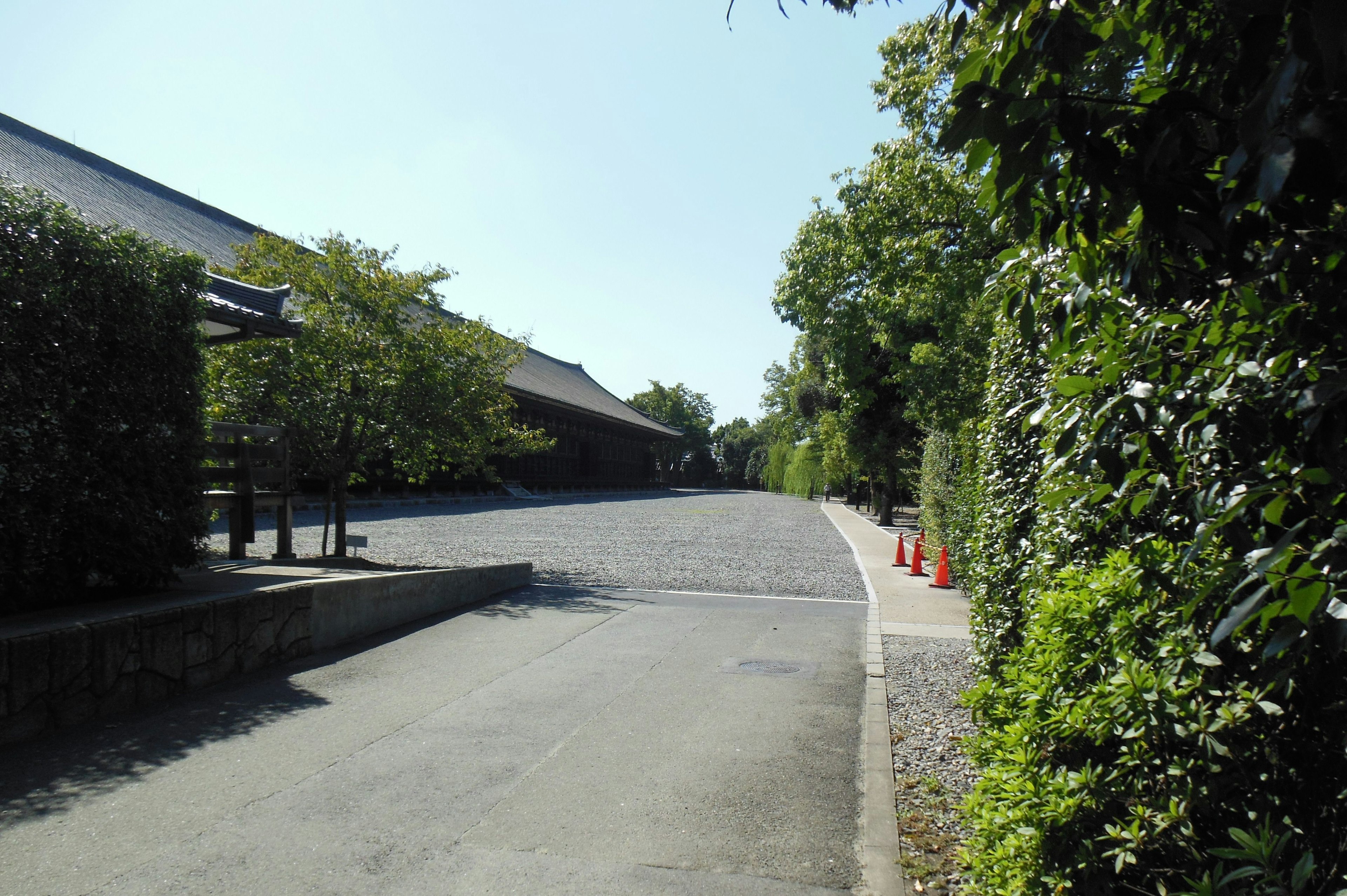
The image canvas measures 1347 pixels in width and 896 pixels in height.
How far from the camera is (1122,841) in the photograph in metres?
2.55

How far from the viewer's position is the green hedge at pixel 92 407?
5.82 meters

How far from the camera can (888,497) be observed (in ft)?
101

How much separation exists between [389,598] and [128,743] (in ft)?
13.0

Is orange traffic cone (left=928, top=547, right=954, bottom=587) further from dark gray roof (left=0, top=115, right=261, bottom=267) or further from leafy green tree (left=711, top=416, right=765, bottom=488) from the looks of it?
leafy green tree (left=711, top=416, right=765, bottom=488)

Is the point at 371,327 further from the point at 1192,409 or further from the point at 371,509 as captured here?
the point at 371,509

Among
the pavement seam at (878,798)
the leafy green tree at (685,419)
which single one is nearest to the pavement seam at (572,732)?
the pavement seam at (878,798)

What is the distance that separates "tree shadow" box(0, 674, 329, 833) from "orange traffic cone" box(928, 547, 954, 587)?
9449 millimetres

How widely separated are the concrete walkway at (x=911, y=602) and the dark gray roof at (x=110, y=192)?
17392 millimetres

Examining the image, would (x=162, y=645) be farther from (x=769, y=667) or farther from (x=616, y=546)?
Result: (x=616, y=546)

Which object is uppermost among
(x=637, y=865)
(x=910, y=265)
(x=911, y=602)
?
(x=910, y=265)

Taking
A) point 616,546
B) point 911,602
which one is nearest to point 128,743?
point 911,602

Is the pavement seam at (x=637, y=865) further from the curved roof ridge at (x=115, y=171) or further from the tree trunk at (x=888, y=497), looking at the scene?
the tree trunk at (x=888, y=497)

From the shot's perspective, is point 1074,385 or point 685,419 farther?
point 685,419

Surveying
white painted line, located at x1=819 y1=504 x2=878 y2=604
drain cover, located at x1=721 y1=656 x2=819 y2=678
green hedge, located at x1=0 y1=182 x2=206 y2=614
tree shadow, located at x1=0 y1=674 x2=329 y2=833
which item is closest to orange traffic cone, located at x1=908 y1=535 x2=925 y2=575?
white painted line, located at x1=819 y1=504 x2=878 y2=604
